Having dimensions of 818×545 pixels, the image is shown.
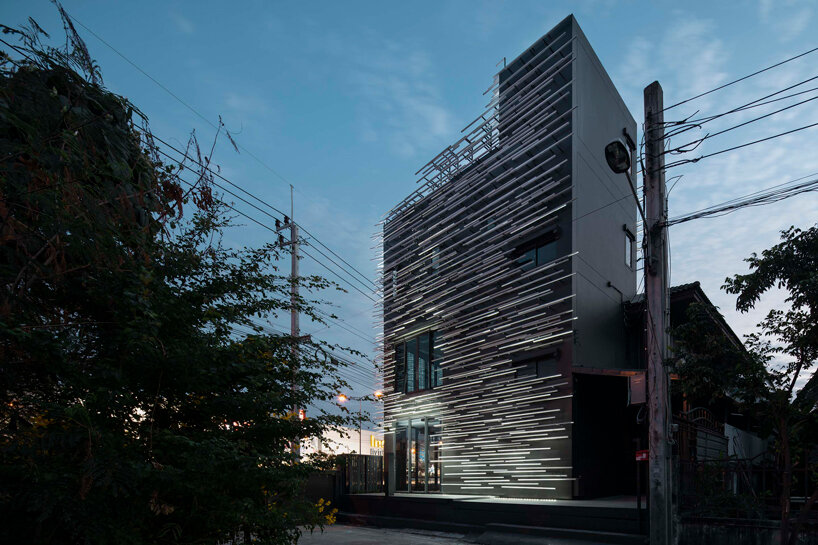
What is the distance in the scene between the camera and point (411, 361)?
23.4m

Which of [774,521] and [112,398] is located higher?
[112,398]

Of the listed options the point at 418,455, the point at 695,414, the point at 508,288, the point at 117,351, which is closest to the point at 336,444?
the point at 117,351

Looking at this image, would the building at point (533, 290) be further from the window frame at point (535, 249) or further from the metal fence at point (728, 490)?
the metal fence at point (728, 490)

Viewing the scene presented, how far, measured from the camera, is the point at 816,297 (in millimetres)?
8398

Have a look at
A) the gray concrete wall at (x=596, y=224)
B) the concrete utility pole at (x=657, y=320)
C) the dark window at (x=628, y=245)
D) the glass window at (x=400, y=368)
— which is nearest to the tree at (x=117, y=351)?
the concrete utility pole at (x=657, y=320)

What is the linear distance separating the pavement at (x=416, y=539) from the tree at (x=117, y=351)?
7011mm

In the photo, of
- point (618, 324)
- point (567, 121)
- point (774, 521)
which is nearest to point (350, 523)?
point (618, 324)

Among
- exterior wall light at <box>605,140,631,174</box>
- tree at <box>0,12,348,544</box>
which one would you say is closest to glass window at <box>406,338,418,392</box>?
exterior wall light at <box>605,140,631,174</box>

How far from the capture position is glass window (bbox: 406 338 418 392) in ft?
75.7

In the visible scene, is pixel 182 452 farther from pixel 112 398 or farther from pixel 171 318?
pixel 171 318

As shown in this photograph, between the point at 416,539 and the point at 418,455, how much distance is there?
752 cm

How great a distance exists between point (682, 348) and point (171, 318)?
7989 mm

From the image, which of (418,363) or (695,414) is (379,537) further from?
(695,414)

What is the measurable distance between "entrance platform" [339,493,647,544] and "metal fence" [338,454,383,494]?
0.77 meters
